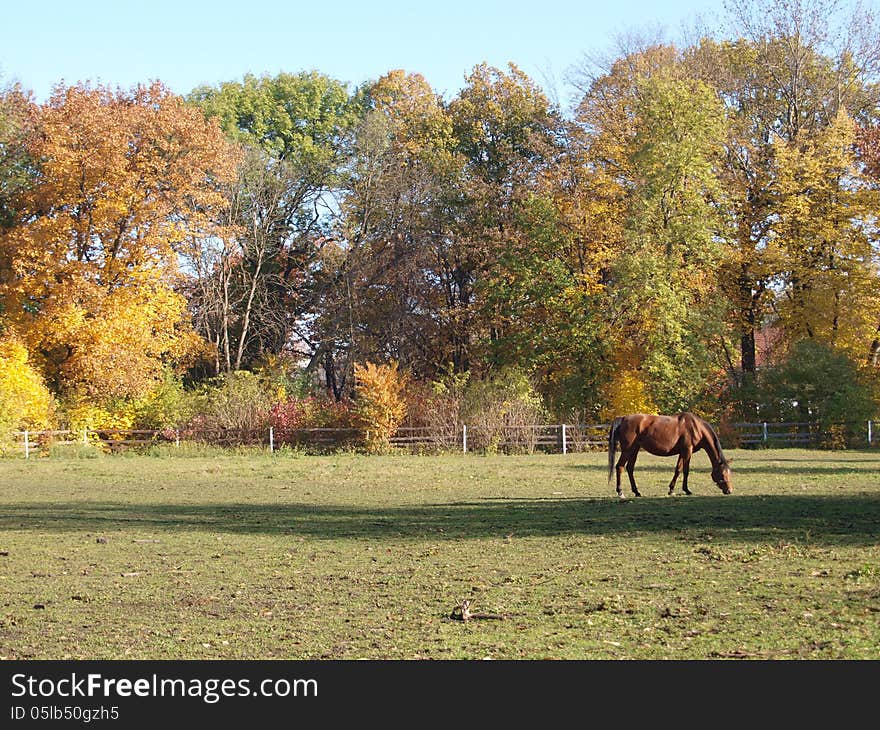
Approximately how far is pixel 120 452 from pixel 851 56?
35.0 m

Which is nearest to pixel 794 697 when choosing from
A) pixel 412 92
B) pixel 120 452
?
pixel 120 452

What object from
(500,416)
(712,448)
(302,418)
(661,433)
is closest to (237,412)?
(302,418)

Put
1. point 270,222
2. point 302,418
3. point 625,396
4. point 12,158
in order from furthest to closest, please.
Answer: point 270,222 < point 12,158 < point 625,396 < point 302,418

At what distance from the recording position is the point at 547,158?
47844 mm

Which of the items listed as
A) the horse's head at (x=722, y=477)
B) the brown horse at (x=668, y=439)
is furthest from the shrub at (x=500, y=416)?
the horse's head at (x=722, y=477)

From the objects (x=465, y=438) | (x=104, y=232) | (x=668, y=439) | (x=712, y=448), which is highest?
(x=104, y=232)

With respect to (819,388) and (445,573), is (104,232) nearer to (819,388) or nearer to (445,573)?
(819,388)

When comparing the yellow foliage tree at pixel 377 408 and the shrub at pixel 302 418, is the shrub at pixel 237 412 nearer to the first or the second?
the shrub at pixel 302 418

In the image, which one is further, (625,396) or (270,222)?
(270,222)

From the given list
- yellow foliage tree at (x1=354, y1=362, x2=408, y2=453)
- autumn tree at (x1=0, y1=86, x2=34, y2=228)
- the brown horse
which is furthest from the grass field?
autumn tree at (x1=0, y1=86, x2=34, y2=228)

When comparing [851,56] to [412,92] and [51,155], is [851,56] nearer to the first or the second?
[412,92]

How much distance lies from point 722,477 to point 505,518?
5400mm

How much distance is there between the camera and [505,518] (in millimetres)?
16531

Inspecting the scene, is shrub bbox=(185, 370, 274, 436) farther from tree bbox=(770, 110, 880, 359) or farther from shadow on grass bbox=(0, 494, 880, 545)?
tree bbox=(770, 110, 880, 359)
